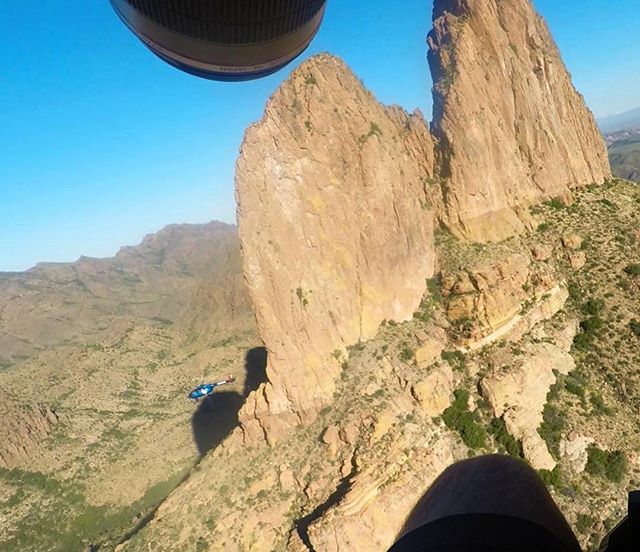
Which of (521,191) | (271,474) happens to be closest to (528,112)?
(521,191)

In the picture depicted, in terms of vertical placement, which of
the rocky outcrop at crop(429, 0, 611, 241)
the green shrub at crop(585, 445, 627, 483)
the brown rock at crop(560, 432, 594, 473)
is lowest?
the green shrub at crop(585, 445, 627, 483)

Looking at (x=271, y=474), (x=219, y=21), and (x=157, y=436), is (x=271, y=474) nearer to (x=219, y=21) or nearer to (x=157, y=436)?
(x=219, y=21)

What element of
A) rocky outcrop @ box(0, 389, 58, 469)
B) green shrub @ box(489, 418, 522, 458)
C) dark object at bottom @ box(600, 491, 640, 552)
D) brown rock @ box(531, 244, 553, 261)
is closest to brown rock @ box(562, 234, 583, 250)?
brown rock @ box(531, 244, 553, 261)

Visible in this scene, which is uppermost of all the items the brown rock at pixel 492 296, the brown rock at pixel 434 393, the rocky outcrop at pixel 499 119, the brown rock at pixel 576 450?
the rocky outcrop at pixel 499 119

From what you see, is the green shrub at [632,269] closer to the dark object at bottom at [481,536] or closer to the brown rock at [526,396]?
the brown rock at [526,396]

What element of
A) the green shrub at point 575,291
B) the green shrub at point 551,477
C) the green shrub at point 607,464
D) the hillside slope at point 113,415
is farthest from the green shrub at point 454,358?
the hillside slope at point 113,415

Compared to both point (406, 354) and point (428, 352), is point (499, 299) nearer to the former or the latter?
point (428, 352)

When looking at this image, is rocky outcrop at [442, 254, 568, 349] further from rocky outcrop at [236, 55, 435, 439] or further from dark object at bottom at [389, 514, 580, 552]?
dark object at bottom at [389, 514, 580, 552]
